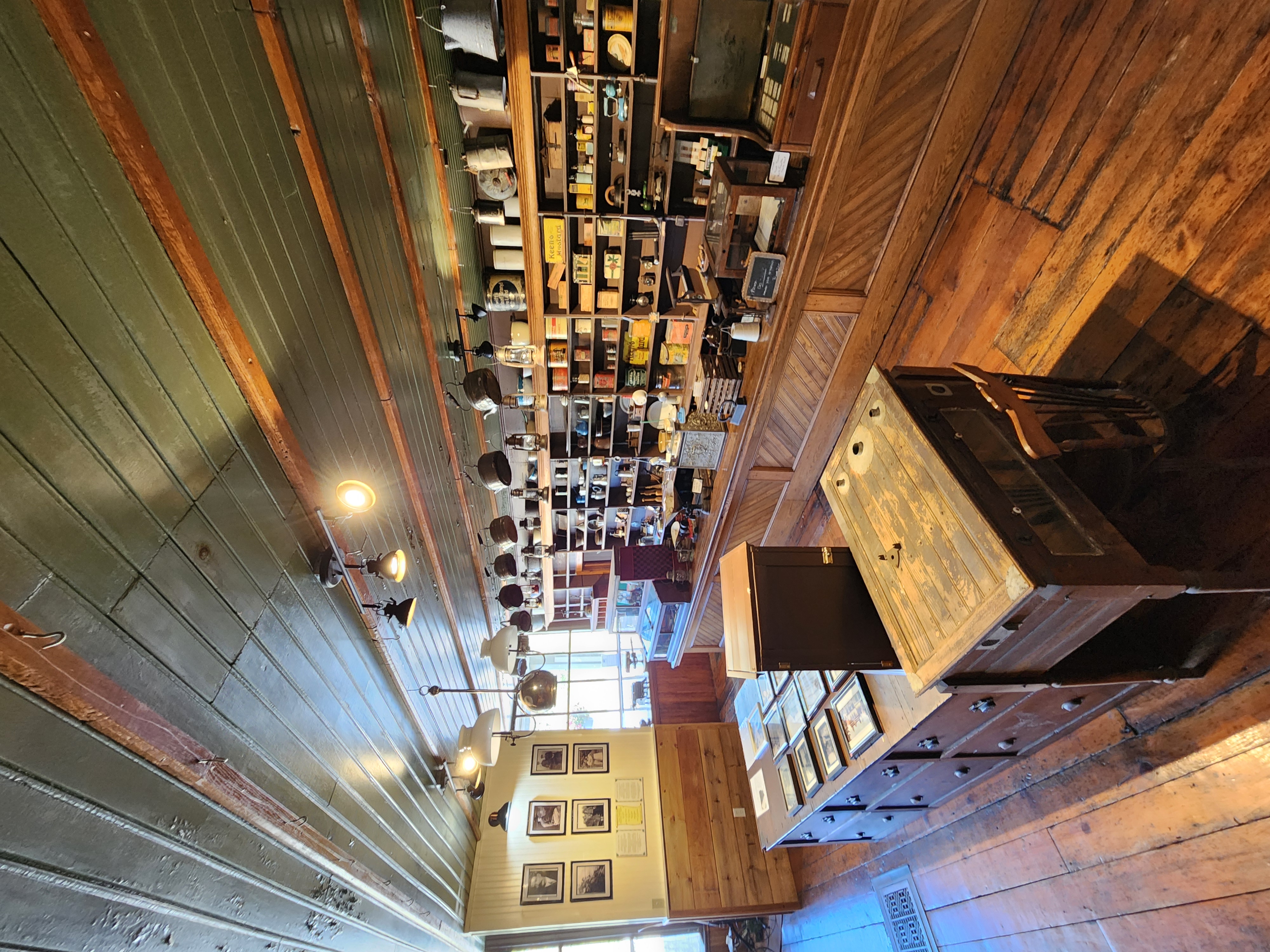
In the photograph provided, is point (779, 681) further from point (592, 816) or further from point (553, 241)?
point (553, 241)

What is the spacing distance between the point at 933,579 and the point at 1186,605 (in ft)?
→ 3.44

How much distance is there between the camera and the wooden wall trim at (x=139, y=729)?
923 mm

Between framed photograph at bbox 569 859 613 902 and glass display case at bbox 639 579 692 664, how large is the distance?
2.34 meters

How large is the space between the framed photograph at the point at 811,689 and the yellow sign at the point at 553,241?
3.67 meters

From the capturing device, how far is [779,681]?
393 cm

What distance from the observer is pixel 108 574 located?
1128mm

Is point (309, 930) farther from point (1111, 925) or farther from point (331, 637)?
point (1111, 925)

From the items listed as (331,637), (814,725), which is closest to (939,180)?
(814,725)

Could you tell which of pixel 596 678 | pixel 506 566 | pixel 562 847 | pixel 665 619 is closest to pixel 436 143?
pixel 506 566

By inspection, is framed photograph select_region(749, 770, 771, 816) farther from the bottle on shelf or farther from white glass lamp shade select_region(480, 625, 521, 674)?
the bottle on shelf

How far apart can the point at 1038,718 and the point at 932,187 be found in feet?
8.66

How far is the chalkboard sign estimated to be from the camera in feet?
10.9

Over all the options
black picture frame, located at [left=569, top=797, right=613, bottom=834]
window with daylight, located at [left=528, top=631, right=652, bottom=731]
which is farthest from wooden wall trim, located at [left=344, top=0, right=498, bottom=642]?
window with daylight, located at [left=528, top=631, right=652, bottom=731]

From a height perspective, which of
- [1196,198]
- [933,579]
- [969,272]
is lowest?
[933,579]
